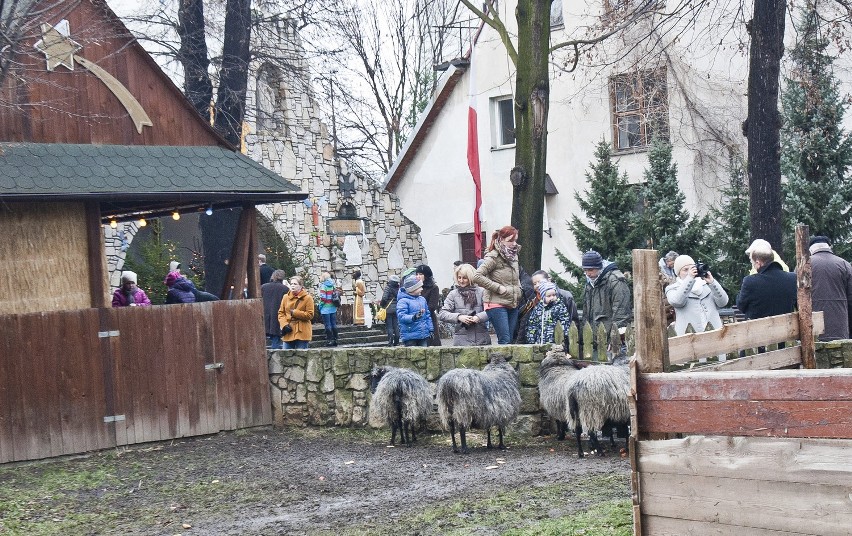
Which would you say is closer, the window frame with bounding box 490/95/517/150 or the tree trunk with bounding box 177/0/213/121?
the tree trunk with bounding box 177/0/213/121

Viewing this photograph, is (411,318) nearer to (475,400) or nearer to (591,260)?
(591,260)

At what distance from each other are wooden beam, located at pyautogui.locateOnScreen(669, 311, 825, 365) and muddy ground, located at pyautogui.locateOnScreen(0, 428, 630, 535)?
6.04 feet

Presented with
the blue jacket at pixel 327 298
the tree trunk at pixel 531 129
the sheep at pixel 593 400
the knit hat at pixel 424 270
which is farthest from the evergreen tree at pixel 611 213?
the sheep at pixel 593 400

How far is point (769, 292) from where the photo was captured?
10.7 metres

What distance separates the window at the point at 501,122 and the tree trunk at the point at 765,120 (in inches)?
577

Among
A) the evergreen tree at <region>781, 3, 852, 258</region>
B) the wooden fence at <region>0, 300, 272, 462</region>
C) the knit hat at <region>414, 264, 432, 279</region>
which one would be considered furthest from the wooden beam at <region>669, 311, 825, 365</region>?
the evergreen tree at <region>781, 3, 852, 258</region>

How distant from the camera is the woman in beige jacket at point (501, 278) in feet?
41.9

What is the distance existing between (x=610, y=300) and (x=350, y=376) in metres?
3.19

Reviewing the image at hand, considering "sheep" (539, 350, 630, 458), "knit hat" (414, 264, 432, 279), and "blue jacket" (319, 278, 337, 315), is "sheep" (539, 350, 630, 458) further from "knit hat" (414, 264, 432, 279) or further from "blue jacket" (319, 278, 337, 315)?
"blue jacket" (319, 278, 337, 315)

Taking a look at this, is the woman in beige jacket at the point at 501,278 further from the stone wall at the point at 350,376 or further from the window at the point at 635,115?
the window at the point at 635,115

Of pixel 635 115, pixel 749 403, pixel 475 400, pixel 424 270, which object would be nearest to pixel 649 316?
pixel 749 403

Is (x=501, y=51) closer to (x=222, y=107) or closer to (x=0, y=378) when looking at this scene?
(x=222, y=107)

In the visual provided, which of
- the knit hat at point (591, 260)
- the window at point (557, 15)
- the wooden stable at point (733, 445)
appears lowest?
the wooden stable at point (733, 445)

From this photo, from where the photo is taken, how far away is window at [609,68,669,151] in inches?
994
